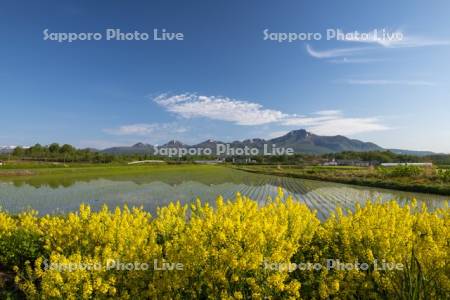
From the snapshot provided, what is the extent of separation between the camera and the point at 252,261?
4.42 metres

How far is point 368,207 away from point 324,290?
302 cm

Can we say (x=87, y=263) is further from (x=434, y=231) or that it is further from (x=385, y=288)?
(x=434, y=231)

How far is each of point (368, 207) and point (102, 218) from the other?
618cm

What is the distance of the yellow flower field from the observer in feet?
15.0

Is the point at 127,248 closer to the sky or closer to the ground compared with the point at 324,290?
closer to the sky

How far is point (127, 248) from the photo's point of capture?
5754 mm

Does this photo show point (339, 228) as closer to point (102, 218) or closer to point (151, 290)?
point (151, 290)

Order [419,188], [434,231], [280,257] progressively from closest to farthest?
1. [280,257]
2. [434,231]
3. [419,188]

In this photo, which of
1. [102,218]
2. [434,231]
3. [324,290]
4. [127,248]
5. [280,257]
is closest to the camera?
[280,257]

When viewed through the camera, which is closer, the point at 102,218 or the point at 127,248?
the point at 127,248

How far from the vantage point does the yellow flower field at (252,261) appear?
458cm

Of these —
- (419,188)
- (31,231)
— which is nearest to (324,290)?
(31,231)

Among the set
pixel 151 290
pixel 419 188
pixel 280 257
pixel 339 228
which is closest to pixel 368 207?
pixel 339 228

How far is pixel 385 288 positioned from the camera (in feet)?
16.6
